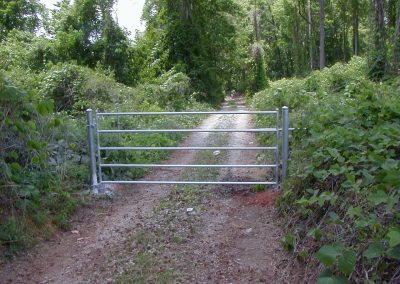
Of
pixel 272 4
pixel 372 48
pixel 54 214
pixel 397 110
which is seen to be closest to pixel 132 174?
pixel 54 214

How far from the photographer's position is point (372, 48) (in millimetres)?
17547

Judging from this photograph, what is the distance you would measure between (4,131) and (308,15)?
41.6 m

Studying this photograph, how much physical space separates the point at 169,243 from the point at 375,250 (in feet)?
8.77

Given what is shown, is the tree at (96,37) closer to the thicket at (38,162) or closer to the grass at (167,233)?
the thicket at (38,162)

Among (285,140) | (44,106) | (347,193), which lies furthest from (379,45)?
(44,106)

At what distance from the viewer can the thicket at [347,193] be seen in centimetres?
311

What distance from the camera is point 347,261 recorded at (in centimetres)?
302

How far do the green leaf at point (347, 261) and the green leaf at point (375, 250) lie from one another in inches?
3.6

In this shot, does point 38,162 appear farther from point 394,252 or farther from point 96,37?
point 96,37

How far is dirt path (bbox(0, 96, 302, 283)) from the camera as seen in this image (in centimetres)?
444

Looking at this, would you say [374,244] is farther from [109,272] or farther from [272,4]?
[272,4]

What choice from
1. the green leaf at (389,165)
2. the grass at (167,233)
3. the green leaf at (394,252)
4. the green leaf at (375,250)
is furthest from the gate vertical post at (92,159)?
the green leaf at (394,252)

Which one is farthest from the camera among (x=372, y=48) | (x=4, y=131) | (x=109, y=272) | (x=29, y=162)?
(x=372, y=48)

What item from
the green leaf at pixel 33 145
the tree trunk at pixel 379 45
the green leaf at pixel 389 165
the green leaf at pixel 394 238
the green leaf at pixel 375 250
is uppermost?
the tree trunk at pixel 379 45
